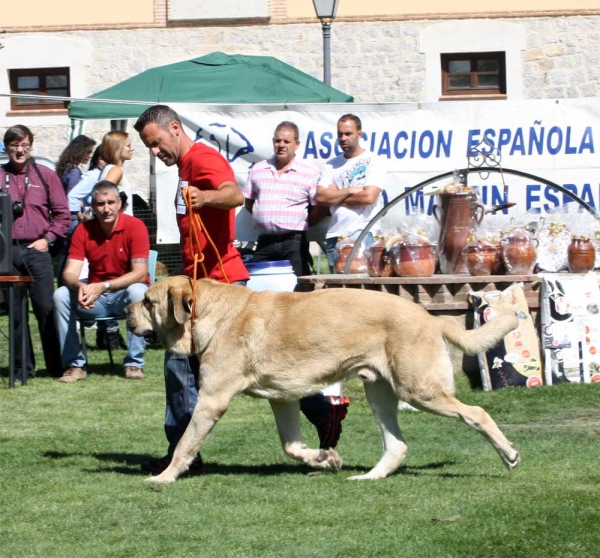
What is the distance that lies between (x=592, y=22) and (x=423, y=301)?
43.4 feet

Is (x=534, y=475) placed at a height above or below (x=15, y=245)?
below

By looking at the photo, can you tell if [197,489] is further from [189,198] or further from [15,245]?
[15,245]

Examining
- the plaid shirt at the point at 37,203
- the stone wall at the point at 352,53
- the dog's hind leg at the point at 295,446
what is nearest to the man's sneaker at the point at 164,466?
the dog's hind leg at the point at 295,446

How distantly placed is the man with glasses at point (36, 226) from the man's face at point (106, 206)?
2.00 feet

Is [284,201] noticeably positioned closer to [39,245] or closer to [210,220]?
[39,245]

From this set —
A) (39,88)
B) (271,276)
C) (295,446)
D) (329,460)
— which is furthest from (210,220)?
(39,88)

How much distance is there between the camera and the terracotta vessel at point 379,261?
9.18 metres

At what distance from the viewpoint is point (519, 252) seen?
29.7 ft

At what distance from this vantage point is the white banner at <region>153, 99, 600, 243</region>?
1170 cm

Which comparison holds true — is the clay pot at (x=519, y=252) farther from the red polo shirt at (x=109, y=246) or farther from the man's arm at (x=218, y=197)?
the man's arm at (x=218, y=197)

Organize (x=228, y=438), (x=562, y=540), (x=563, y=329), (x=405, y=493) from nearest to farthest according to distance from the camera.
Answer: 1. (x=562, y=540)
2. (x=405, y=493)
3. (x=228, y=438)
4. (x=563, y=329)

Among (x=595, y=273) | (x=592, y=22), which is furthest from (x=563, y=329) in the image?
(x=592, y=22)

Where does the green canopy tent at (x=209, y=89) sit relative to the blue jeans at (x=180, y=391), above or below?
above

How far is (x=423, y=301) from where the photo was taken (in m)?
9.04
